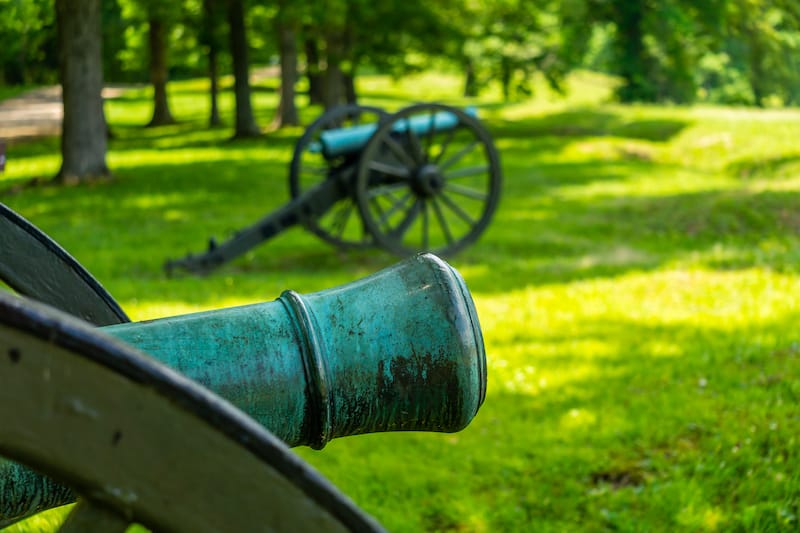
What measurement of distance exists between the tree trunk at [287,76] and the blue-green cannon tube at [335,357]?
2424 centimetres

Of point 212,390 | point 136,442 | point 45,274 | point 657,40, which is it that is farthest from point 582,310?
point 657,40

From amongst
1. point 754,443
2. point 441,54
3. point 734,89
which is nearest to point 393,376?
point 754,443

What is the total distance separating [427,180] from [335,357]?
8280 millimetres

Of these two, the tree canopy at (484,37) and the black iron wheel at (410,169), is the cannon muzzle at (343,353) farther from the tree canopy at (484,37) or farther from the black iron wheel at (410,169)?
the tree canopy at (484,37)

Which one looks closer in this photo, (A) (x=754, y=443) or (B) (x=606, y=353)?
(A) (x=754, y=443)

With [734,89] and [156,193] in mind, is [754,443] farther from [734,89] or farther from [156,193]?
[734,89]

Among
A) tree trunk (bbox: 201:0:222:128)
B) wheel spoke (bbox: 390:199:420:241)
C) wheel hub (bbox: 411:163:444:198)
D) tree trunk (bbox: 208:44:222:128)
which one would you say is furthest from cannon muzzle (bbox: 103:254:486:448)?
tree trunk (bbox: 208:44:222:128)

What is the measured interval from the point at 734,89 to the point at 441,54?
3119 centimetres

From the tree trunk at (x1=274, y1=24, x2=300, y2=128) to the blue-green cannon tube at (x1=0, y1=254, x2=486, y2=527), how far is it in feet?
79.5

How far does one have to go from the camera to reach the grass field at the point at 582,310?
14.0 feet

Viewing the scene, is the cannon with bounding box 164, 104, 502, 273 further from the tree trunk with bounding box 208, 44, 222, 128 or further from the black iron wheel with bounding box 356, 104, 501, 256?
the tree trunk with bounding box 208, 44, 222, 128

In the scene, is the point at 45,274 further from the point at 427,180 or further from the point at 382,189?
the point at 427,180

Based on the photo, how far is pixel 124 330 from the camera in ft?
5.88

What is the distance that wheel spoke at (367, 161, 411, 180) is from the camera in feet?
31.8
